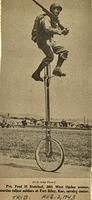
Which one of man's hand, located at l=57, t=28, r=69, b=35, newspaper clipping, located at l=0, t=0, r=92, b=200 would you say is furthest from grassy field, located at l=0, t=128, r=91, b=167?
man's hand, located at l=57, t=28, r=69, b=35

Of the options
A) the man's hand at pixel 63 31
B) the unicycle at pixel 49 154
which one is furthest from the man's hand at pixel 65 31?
the unicycle at pixel 49 154

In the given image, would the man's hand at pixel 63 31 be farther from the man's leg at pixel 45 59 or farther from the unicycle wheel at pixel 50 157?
the unicycle wheel at pixel 50 157

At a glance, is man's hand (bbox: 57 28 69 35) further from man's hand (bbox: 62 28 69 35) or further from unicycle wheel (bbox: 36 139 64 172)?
unicycle wheel (bbox: 36 139 64 172)

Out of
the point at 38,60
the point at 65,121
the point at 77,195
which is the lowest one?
the point at 77,195

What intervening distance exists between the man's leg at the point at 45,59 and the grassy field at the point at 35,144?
0.30ft

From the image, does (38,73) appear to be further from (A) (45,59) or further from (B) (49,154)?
(B) (49,154)

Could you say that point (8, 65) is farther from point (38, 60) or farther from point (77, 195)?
point (77, 195)

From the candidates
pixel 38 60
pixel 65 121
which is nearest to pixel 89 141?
pixel 65 121

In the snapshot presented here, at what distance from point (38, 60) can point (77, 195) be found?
0.23 m

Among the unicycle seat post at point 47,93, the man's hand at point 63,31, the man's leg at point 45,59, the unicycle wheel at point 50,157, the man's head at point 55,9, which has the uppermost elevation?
the man's head at point 55,9

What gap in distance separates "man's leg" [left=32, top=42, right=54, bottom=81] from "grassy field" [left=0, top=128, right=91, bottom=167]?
3.6 inches

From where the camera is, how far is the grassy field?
531mm

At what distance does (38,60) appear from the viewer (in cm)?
55

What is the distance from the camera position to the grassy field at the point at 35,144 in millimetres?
531
